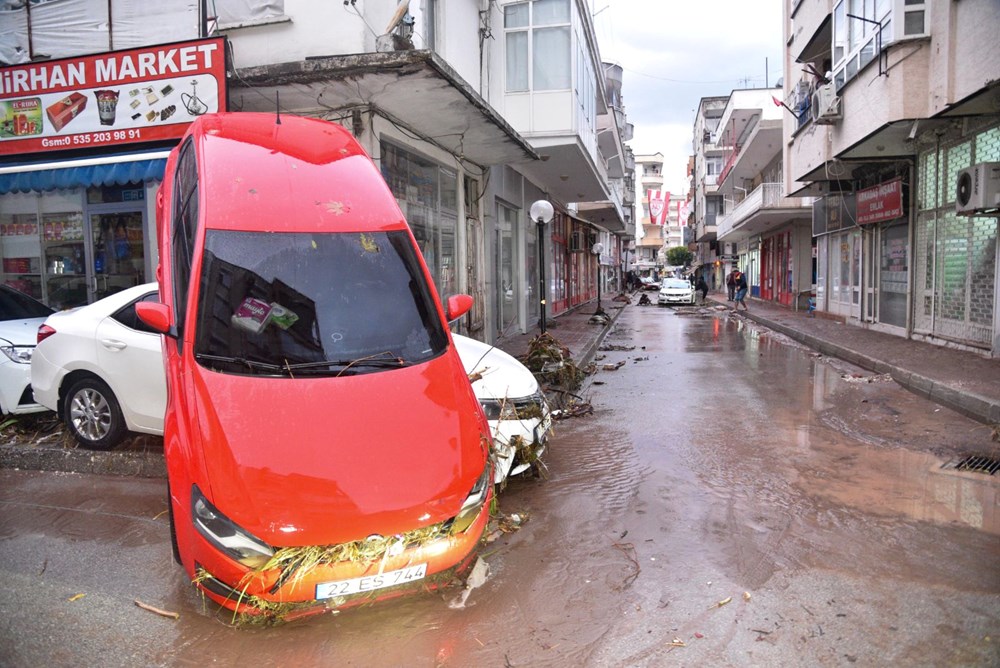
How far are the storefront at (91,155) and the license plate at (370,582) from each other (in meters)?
7.03

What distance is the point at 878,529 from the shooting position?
178 inches

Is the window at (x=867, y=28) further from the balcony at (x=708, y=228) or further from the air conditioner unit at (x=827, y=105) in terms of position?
the balcony at (x=708, y=228)

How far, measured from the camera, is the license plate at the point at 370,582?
121 inches

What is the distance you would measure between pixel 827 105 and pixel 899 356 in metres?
6.06

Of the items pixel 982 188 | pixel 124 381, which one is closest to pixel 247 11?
pixel 124 381

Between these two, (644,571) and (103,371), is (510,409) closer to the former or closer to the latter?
(644,571)

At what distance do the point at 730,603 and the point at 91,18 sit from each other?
37.1 ft

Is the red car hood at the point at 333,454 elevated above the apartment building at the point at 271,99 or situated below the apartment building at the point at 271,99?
below

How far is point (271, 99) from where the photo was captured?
8.99 meters

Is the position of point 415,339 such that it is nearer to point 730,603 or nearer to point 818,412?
point 730,603

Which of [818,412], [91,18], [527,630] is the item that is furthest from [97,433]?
[818,412]

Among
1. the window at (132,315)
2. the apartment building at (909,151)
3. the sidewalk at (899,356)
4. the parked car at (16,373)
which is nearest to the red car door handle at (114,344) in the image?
the window at (132,315)

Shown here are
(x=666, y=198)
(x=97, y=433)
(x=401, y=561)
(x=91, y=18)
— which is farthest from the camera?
(x=666, y=198)

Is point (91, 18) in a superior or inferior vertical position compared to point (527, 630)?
superior
